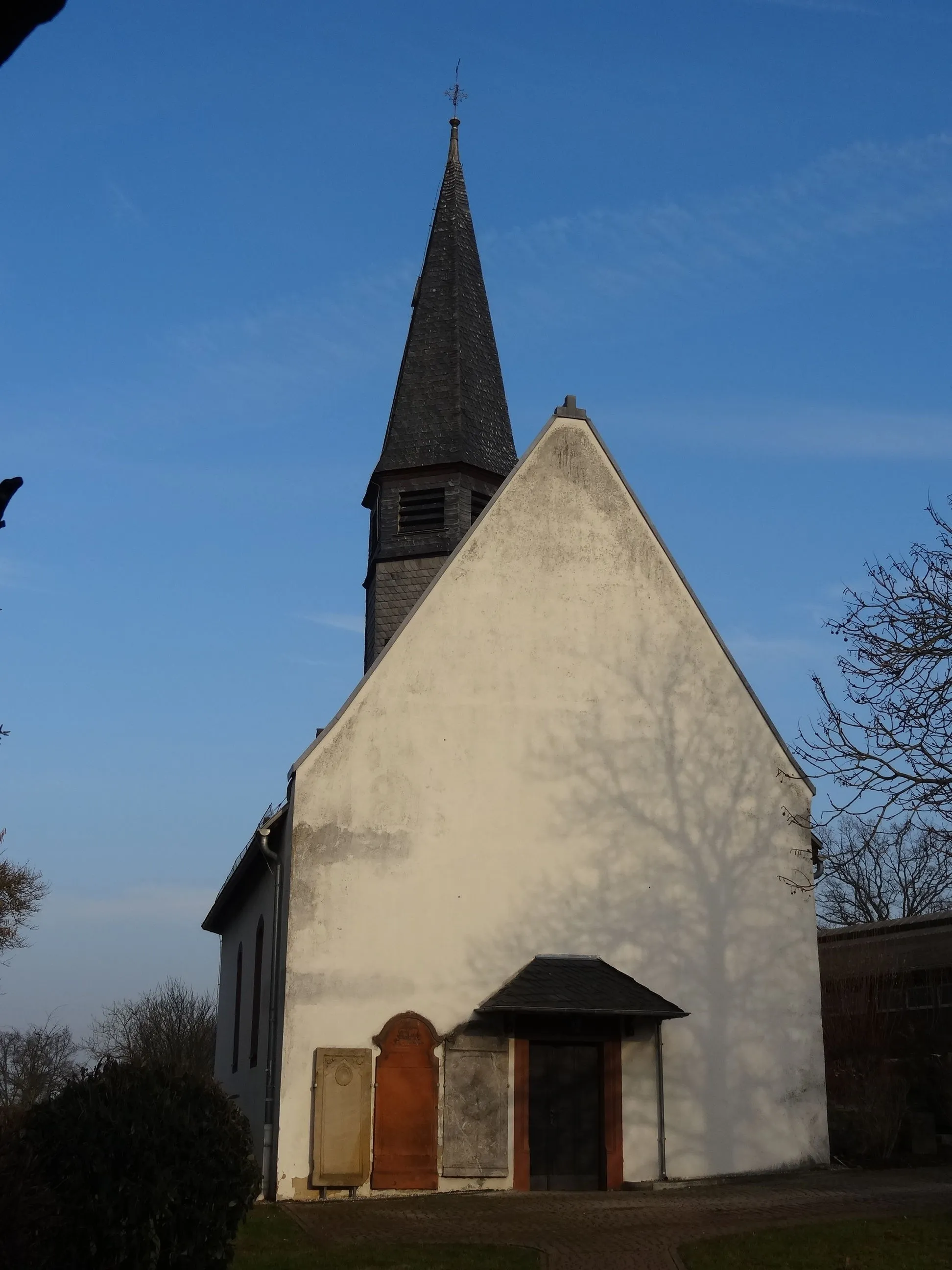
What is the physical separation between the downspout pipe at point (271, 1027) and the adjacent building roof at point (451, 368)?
28.3ft

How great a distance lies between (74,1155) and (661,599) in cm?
1157

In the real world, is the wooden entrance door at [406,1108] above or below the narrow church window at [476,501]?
below

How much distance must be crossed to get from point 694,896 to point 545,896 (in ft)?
6.59

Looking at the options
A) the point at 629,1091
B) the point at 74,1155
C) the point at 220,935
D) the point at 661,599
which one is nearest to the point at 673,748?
the point at 661,599

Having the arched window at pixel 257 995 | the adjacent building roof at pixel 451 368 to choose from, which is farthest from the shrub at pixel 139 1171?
the adjacent building roof at pixel 451 368

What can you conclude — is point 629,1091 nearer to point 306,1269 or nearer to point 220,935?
point 306,1269

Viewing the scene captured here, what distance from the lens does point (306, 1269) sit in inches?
437

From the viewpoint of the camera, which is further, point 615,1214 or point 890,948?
point 890,948

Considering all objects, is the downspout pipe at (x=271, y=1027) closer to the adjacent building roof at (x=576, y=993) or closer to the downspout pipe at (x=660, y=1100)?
the adjacent building roof at (x=576, y=993)

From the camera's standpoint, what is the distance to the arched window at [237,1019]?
22312 mm

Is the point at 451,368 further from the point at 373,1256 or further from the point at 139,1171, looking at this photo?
the point at 139,1171

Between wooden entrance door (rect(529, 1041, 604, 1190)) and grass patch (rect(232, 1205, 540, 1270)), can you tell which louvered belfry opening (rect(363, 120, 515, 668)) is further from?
grass patch (rect(232, 1205, 540, 1270))

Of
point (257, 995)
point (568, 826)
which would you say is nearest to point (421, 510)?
point (568, 826)

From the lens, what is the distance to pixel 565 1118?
16.3 metres
